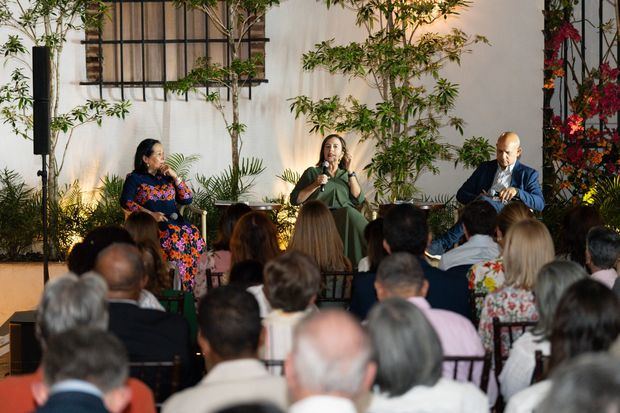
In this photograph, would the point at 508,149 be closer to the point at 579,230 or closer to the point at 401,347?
the point at 579,230

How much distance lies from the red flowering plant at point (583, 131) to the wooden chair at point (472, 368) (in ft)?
19.5

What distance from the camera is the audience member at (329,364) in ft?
8.12

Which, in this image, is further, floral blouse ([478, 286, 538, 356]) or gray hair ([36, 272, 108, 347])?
floral blouse ([478, 286, 538, 356])

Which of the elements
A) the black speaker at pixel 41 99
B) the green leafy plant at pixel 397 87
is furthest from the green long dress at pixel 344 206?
the black speaker at pixel 41 99

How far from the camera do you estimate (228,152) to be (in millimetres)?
10250

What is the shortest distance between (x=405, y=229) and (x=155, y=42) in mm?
5943

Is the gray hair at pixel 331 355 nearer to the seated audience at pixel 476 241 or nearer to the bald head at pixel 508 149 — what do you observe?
the seated audience at pixel 476 241

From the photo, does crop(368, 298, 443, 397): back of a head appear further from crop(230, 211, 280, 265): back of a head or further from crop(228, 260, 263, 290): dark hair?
crop(230, 211, 280, 265): back of a head

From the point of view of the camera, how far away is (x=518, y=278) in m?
4.49

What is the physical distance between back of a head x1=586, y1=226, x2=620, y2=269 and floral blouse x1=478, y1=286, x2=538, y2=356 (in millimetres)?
805

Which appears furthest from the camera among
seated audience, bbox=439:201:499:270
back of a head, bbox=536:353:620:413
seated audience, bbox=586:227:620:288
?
seated audience, bbox=439:201:499:270

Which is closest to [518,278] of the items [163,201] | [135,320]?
[135,320]

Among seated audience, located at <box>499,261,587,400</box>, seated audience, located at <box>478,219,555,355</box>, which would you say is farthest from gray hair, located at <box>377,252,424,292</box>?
seated audience, located at <box>478,219,555,355</box>

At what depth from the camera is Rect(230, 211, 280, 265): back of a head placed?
559 centimetres
